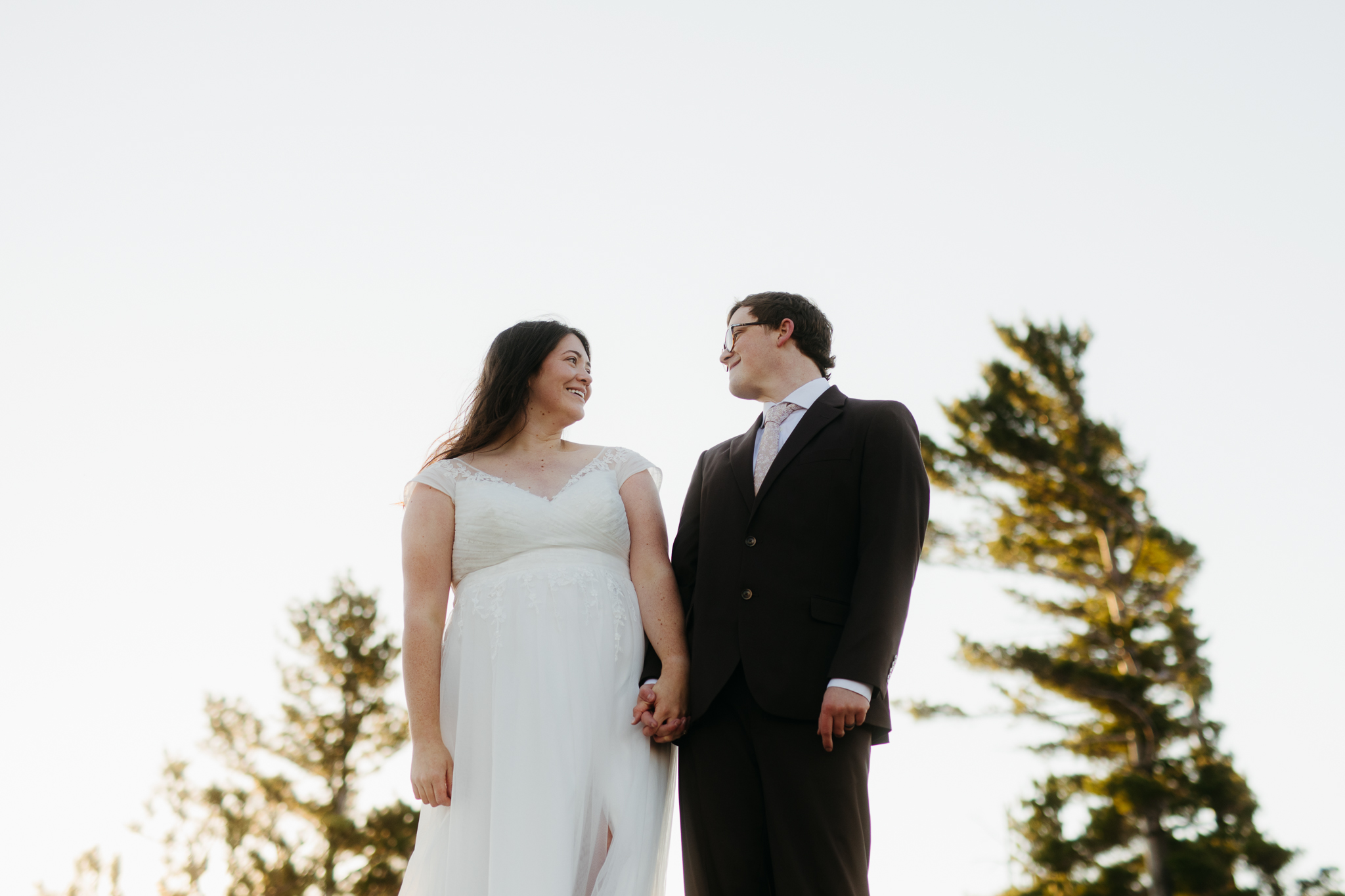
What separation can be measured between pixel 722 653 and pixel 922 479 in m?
0.85

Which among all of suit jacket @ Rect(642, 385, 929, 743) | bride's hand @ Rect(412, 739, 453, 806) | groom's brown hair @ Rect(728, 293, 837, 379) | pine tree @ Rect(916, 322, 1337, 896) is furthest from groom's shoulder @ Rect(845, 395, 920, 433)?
pine tree @ Rect(916, 322, 1337, 896)

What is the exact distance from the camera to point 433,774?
3369mm

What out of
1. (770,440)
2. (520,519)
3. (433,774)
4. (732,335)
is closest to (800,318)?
(732,335)

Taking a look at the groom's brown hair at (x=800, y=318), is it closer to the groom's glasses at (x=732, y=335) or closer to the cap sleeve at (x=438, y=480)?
the groom's glasses at (x=732, y=335)

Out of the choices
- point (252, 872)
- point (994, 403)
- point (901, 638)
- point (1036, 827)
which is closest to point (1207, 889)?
point (1036, 827)

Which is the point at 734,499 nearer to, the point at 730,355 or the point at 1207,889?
the point at 730,355

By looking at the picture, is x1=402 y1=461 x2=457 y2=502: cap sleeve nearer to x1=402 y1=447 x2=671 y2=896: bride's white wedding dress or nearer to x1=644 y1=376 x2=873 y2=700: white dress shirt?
x1=402 y1=447 x2=671 y2=896: bride's white wedding dress

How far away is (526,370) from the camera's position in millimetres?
4059

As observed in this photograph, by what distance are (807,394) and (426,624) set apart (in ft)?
5.01

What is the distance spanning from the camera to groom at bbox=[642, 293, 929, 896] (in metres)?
3.06

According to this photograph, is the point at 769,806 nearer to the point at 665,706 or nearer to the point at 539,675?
the point at 665,706

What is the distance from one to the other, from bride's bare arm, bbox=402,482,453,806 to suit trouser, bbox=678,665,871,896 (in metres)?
0.81

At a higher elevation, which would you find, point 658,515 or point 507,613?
point 658,515

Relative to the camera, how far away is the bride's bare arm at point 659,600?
3.40m
